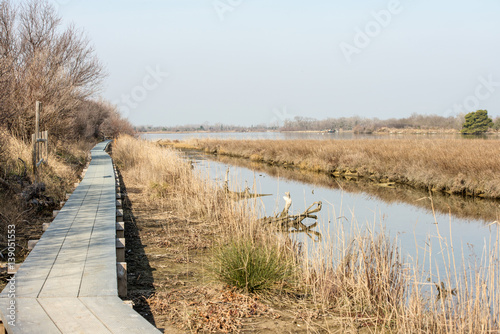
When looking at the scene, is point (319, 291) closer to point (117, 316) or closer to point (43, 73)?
point (117, 316)

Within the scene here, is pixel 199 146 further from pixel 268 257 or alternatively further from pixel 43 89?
pixel 268 257

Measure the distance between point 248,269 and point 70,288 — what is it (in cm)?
178

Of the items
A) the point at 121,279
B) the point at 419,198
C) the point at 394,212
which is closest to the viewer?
the point at 121,279

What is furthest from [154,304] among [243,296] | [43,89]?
[43,89]

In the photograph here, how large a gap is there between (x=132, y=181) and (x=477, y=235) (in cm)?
1006

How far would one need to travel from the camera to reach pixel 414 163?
55.7 feet

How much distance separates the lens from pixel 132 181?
1405 cm

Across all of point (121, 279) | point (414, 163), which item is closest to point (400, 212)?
point (414, 163)

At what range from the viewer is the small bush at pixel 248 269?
452cm

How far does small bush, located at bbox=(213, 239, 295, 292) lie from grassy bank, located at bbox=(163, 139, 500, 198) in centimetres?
677

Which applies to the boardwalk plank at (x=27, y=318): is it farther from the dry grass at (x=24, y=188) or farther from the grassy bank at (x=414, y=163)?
the grassy bank at (x=414, y=163)

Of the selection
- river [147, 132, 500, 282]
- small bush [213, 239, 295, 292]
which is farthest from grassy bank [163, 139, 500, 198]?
small bush [213, 239, 295, 292]

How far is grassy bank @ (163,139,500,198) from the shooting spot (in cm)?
1394

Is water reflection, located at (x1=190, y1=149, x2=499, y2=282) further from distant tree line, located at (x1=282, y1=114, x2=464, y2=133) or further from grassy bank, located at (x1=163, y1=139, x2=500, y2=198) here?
distant tree line, located at (x1=282, y1=114, x2=464, y2=133)
